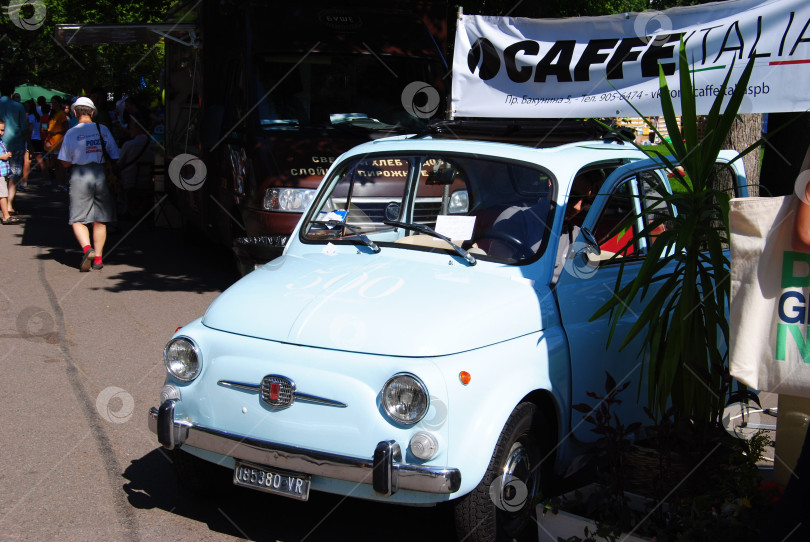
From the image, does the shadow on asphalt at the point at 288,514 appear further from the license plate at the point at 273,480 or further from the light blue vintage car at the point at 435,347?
the license plate at the point at 273,480

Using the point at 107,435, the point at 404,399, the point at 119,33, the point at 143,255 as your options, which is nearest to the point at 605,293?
the point at 404,399

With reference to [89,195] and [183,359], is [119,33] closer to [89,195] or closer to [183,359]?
[89,195]

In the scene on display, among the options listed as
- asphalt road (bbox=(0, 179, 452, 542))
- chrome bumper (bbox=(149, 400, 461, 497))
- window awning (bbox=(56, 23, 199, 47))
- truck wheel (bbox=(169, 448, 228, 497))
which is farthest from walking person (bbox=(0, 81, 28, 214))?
chrome bumper (bbox=(149, 400, 461, 497))

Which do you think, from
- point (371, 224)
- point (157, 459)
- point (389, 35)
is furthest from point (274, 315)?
point (389, 35)

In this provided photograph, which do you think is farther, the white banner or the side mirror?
the side mirror

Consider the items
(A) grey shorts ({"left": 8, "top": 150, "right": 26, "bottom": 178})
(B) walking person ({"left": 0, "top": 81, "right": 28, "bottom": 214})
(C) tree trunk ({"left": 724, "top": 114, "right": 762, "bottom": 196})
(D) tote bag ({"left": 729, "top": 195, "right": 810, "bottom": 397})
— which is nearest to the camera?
(D) tote bag ({"left": 729, "top": 195, "right": 810, "bottom": 397})

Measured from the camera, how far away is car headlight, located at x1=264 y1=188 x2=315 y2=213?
8664mm

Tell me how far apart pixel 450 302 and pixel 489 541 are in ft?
3.57

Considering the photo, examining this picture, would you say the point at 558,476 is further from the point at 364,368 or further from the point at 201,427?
the point at 201,427

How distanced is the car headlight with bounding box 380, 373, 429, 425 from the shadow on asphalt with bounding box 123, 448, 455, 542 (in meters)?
1.02

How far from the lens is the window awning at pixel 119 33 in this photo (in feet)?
37.8

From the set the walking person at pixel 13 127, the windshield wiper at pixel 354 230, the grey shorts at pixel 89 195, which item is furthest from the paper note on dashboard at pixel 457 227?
the walking person at pixel 13 127

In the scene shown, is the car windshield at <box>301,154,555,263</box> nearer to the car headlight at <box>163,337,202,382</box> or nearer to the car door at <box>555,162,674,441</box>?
the car door at <box>555,162,674,441</box>

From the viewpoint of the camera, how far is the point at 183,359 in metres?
4.22
